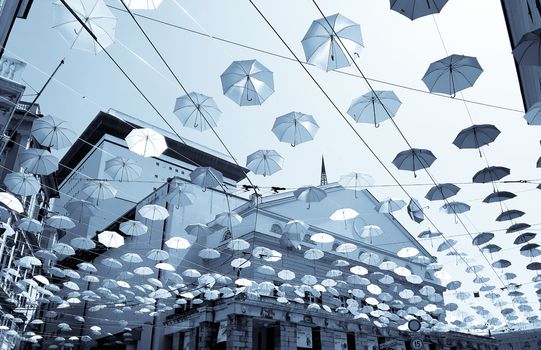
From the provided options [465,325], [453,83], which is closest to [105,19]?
[453,83]

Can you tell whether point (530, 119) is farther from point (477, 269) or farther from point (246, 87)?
point (477, 269)

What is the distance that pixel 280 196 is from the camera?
36031 mm

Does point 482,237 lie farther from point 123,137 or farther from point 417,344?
point 123,137

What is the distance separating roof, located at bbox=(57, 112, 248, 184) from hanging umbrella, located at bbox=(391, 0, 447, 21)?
4420cm

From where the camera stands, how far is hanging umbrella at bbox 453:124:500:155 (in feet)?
39.1

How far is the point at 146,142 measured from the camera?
43.4 feet

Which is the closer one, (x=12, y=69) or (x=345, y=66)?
(x=345, y=66)

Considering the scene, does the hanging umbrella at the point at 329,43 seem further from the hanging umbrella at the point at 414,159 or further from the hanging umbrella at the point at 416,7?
the hanging umbrella at the point at 414,159

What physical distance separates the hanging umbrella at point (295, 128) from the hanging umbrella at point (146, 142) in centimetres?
349

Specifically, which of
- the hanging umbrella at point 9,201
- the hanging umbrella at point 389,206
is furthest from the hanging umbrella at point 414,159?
the hanging umbrella at point 9,201

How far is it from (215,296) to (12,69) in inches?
741

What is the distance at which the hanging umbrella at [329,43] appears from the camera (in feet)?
31.5

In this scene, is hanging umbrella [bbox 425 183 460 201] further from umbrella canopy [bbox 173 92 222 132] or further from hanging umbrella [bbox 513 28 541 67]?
umbrella canopy [bbox 173 92 222 132]

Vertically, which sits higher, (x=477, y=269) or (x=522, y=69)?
(x=522, y=69)
